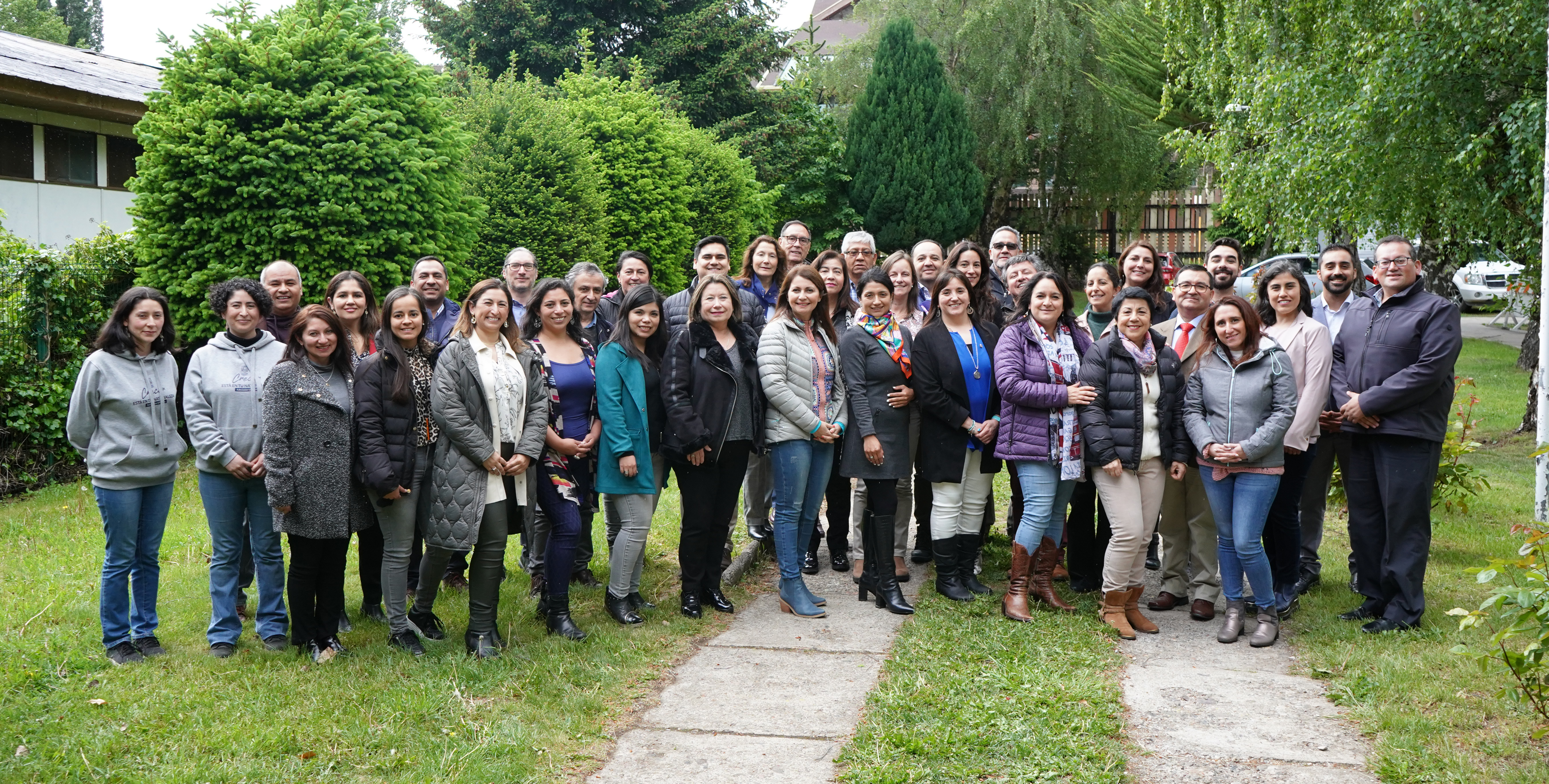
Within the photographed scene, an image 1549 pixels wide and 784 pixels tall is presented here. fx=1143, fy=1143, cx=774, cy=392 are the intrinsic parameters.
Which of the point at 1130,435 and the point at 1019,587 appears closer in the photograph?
the point at 1130,435

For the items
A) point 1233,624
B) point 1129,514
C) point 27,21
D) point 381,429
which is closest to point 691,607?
point 381,429

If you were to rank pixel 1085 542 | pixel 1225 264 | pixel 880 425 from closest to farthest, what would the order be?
1. pixel 880 425
2. pixel 1085 542
3. pixel 1225 264

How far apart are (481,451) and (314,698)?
127 centimetres

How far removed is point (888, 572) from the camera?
6402 millimetres

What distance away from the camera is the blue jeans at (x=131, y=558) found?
5.28 meters

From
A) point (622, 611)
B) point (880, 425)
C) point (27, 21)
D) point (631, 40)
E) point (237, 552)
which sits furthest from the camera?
point (27, 21)

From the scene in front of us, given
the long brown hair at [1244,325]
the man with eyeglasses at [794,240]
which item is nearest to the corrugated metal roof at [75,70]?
the man with eyeglasses at [794,240]

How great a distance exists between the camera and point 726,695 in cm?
512

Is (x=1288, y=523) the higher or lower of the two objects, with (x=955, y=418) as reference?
lower

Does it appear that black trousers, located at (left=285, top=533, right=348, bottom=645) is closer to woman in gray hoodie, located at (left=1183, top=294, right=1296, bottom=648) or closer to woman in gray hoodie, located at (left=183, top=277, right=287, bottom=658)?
woman in gray hoodie, located at (left=183, top=277, right=287, bottom=658)

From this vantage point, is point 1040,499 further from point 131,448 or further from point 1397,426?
point 131,448

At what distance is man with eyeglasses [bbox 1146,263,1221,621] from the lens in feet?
20.9

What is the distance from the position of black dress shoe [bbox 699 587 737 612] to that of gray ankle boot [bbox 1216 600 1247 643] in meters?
2.61

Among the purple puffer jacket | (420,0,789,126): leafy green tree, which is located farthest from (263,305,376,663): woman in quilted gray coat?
(420,0,789,126): leafy green tree
